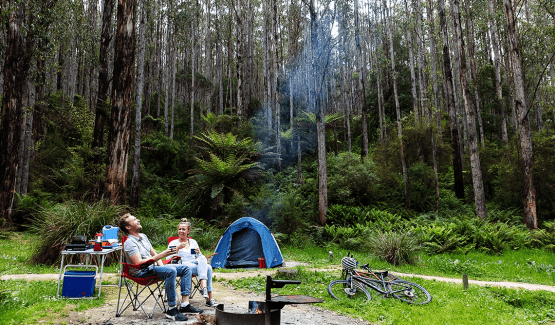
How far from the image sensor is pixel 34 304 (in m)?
3.95

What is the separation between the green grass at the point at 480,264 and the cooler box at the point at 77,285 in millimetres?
5003

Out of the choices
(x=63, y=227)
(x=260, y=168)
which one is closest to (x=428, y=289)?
(x=63, y=227)

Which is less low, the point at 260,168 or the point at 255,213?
the point at 260,168

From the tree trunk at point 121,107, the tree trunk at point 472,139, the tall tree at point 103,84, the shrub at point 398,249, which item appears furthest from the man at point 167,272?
the tree trunk at point 472,139

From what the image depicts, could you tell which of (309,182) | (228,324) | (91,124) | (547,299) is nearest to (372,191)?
(309,182)

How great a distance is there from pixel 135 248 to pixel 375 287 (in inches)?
144

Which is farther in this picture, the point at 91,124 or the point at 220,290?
the point at 91,124

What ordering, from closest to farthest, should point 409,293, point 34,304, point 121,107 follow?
point 34,304 < point 409,293 < point 121,107

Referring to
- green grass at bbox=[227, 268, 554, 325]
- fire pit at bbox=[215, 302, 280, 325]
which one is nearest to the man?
fire pit at bbox=[215, 302, 280, 325]

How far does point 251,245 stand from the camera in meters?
8.56

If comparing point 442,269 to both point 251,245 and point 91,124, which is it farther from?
point 91,124

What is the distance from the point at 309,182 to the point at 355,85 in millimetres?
21511

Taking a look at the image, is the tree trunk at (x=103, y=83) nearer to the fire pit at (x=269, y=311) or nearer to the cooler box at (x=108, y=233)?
the cooler box at (x=108, y=233)

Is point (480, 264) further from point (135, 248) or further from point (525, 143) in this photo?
Answer: point (135, 248)
